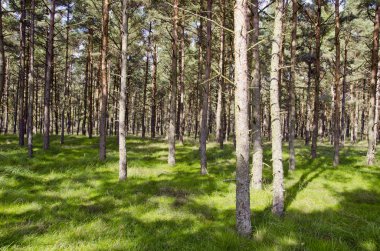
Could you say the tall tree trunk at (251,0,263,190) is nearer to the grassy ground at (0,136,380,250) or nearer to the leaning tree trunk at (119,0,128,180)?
the grassy ground at (0,136,380,250)

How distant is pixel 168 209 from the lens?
27.4 ft

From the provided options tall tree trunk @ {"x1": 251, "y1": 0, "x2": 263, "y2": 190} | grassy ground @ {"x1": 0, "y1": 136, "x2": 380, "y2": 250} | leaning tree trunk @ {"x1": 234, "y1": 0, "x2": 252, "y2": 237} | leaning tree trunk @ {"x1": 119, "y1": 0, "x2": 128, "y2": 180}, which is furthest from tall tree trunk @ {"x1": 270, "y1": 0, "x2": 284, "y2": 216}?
leaning tree trunk @ {"x1": 119, "y1": 0, "x2": 128, "y2": 180}

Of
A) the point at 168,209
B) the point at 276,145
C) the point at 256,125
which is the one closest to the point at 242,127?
the point at 276,145

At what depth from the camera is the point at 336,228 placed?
711cm

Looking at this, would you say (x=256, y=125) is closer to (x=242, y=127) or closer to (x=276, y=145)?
(x=276, y=145)

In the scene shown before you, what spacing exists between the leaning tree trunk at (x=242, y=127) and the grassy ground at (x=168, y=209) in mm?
436

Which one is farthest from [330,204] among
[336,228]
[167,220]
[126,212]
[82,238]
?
[82,238]

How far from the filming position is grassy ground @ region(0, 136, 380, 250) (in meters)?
6.11

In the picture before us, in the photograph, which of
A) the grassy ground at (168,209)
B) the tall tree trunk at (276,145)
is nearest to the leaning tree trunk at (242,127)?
the grassy ground at (168,209)

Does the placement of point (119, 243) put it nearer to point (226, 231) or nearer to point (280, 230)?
point (226, 231)

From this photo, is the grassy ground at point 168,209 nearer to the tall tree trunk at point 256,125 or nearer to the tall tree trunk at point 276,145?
the tall tree trunk at point 276,145

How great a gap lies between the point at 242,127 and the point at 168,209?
3352 mm

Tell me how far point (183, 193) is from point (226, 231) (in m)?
3.58

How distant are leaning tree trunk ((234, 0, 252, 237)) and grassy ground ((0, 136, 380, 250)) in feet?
1.43
